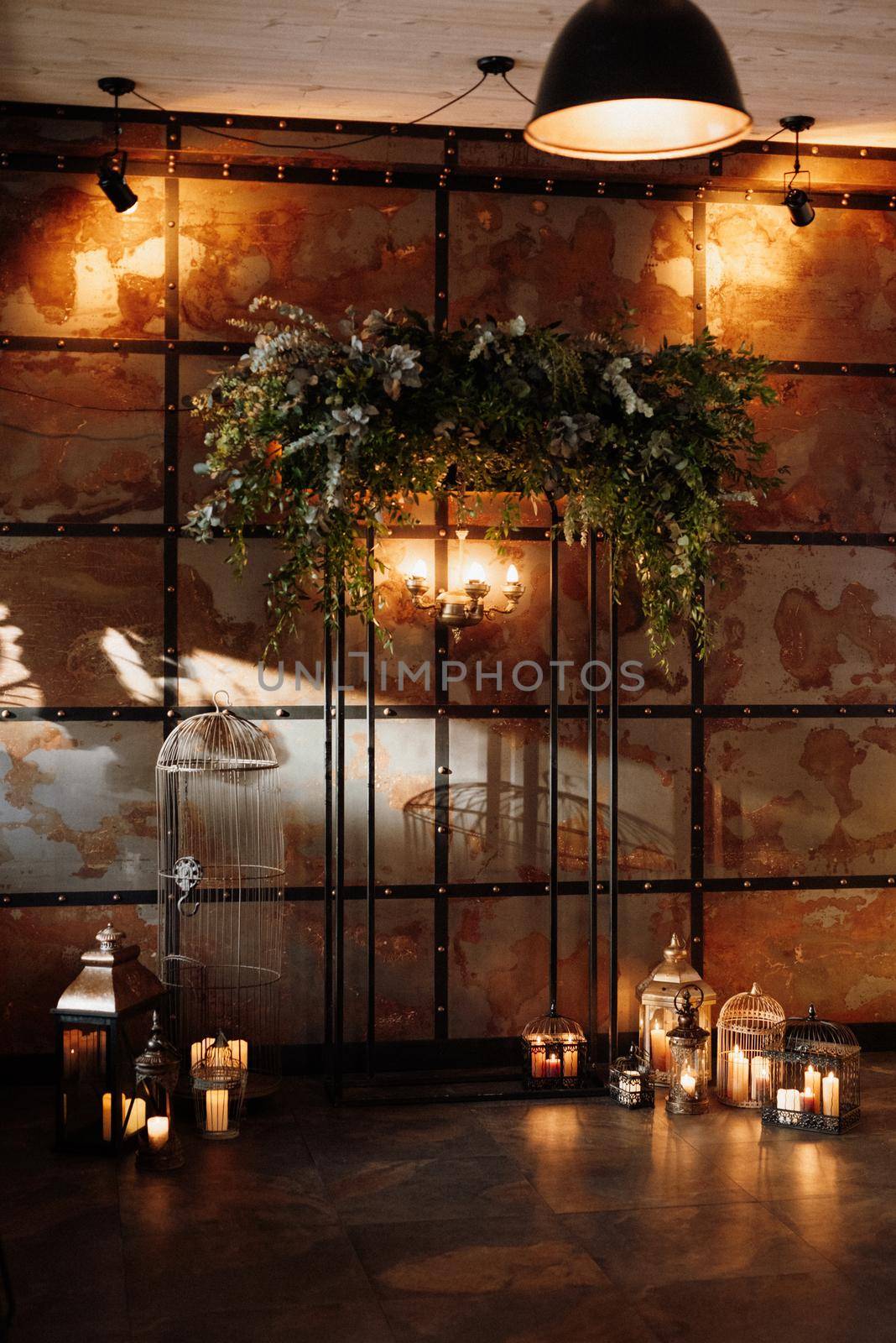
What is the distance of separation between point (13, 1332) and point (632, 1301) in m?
1.37

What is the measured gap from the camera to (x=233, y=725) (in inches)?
188

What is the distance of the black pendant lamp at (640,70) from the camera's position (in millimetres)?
1940

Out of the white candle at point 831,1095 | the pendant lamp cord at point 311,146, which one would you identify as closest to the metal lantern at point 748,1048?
the white candle at point 831,1095

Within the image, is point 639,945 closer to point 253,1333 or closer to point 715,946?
point 715,946

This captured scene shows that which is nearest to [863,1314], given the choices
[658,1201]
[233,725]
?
[658,1201]

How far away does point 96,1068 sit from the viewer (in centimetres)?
411

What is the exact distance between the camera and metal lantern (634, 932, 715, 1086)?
477cm

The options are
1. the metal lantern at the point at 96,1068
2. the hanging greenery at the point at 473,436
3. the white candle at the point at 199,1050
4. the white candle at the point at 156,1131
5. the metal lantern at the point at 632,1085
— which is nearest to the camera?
the white candle at the point at 156,1131

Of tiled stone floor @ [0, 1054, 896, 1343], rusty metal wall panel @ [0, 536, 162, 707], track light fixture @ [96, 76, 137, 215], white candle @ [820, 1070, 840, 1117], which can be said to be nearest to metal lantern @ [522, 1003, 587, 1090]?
tiled stone floor @ [0, 1054, 896, 1343]

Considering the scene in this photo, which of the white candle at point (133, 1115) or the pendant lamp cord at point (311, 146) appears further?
the pendant lamp cord at point (311, 146)

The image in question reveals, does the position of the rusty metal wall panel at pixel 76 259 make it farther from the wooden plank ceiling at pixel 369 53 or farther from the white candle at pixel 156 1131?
the white candle at pixel 156 1131

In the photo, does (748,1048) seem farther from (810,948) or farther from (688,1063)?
(810,948)

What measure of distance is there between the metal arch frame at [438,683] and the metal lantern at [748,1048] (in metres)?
0.37

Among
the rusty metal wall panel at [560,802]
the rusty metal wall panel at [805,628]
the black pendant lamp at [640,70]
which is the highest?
the black pendant lamp at [640,70]
